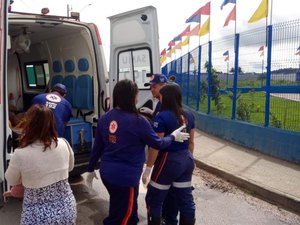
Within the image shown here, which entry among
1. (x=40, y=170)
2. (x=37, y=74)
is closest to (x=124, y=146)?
(x=40, y=170)

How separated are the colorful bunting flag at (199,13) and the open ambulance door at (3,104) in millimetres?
8018

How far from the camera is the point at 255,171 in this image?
618 cm

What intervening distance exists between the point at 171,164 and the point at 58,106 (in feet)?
6.63

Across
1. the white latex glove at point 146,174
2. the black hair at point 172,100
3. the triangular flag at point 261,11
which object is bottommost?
the white latex glove at point 146,174

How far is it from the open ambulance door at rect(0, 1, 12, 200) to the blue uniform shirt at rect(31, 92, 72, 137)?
111 cm

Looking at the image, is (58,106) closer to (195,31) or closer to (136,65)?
(136,65)

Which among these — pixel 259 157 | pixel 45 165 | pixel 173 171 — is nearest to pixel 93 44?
pixel 173 171

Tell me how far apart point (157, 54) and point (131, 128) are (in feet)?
5.76

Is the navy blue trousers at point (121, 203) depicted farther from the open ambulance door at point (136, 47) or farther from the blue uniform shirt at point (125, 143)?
the open ambulance door at point (136, 47)

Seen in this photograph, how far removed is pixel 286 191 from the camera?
514 centimetres

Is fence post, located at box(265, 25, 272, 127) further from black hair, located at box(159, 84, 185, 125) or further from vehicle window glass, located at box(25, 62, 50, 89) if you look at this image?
vehicle window glass, located at box(25, 62, 50, 89)

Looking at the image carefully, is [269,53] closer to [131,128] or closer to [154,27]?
[154,27]

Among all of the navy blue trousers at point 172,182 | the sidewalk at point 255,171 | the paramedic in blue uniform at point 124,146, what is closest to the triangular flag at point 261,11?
the sidewalk at point 255,171

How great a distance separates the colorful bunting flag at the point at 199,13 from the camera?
10539mm
